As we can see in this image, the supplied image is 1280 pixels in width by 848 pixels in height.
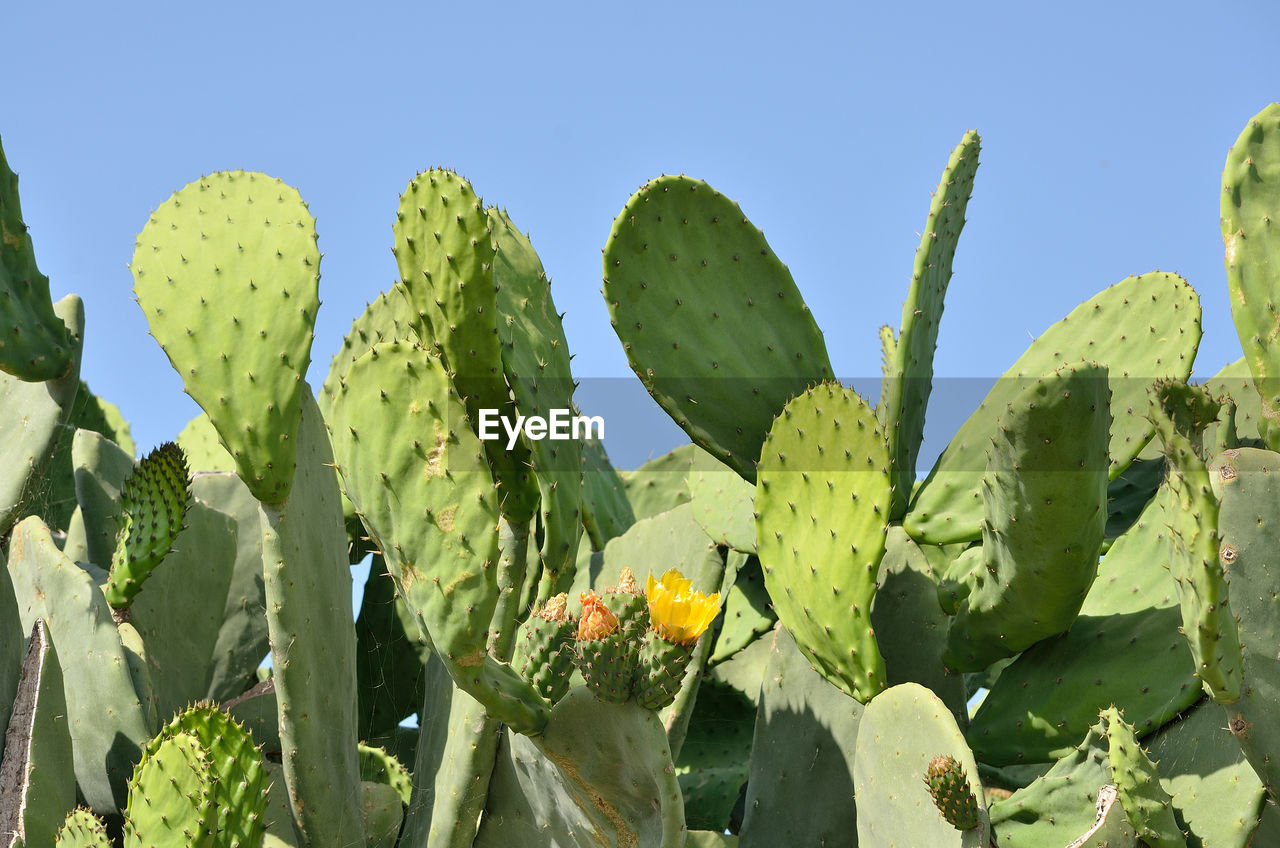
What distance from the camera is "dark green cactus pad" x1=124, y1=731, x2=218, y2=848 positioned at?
174 centimetres

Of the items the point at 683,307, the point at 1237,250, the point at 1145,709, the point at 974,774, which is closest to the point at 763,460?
the point at 683,307

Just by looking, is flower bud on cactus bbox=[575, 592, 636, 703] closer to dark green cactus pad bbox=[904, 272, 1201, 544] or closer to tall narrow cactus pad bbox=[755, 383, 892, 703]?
tall narrow cactus pad bbox=[755, 383, 892, 703]

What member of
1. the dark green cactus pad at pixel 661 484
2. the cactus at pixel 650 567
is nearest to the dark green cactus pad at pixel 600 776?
the cactus at pixel 650 567

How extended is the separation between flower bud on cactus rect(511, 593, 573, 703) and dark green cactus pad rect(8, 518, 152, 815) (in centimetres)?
76

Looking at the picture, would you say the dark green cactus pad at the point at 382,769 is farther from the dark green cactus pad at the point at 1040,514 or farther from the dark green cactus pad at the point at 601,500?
the dark green cactus pad at the point at 1040,514

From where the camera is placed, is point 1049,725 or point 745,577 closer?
point 1049,725

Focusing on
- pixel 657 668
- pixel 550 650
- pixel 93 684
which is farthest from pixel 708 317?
pixel 93 684

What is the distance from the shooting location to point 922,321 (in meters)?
2.44

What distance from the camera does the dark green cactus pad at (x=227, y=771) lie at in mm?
1774

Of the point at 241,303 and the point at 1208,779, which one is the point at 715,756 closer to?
the point at 1208,779

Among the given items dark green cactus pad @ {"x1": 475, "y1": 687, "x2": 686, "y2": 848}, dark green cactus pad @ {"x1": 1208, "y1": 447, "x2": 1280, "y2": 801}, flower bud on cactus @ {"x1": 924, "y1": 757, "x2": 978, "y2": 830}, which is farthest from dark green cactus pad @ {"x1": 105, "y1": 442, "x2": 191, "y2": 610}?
dark green cactus pad @ {"x1": 1208, "y1": 447, "x2": 1280, "y2": 801}

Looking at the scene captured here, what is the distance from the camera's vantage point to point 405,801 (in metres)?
2.51

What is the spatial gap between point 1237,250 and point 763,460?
982mm

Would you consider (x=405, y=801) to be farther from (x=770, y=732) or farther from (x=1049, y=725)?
(x=1049, y=725)
